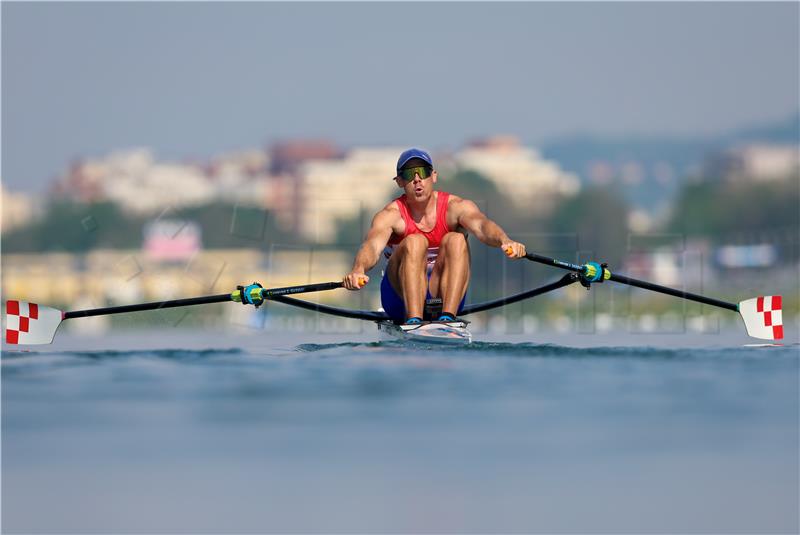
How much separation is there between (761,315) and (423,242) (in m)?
4.26

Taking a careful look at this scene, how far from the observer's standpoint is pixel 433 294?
46.5 ft

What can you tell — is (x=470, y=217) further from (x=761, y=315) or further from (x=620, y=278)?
(x=761, y=315)

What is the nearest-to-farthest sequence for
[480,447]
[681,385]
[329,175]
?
[480,447]
[681,385]
[329,175]

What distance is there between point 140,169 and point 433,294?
96.6m

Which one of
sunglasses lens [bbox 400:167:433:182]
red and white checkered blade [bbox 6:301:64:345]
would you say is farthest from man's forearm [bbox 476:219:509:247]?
red and white checkered blade [bbox 6:301:64:345]

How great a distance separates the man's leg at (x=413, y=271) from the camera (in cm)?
1380

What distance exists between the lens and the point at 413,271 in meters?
13.8

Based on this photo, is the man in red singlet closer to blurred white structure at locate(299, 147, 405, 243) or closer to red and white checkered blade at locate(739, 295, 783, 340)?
red and white checkered blade at locate(739, 295, 783, 340)

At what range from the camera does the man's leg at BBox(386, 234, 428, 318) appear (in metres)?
13.8

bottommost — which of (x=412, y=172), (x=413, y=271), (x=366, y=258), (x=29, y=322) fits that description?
(x=29, y=322)

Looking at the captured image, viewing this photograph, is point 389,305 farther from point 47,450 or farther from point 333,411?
point 47,450

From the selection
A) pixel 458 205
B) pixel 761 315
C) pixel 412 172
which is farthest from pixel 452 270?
pixel 761 315

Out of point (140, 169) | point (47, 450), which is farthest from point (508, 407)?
point (140, 169)

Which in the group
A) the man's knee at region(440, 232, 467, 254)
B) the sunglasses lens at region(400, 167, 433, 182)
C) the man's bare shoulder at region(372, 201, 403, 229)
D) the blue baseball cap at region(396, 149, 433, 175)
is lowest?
the man's knee at region(440, 232, 467, 254)
